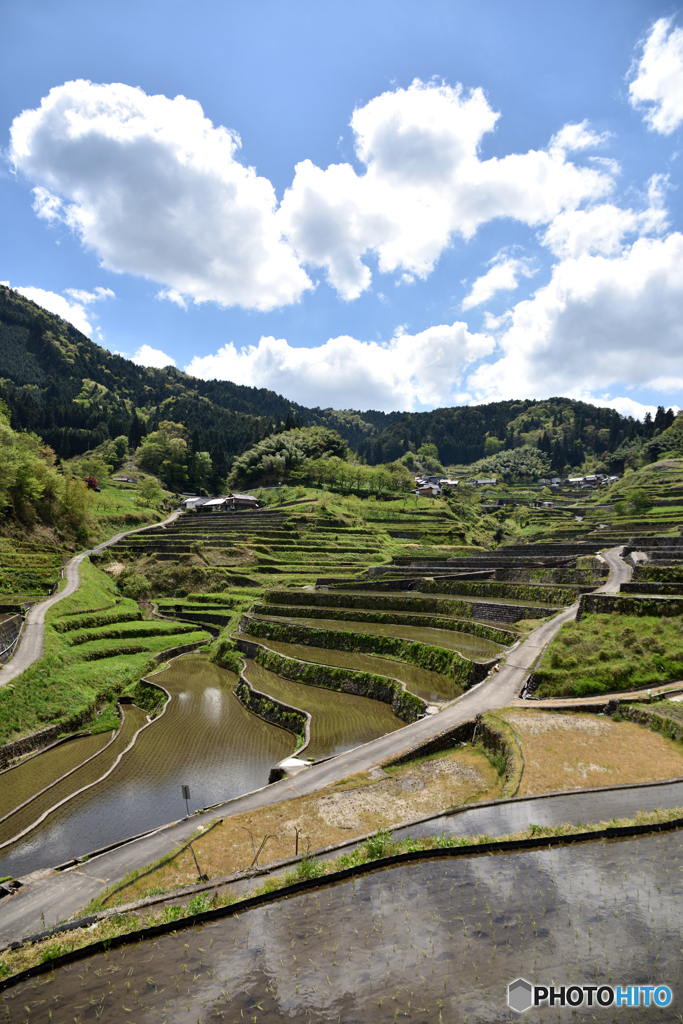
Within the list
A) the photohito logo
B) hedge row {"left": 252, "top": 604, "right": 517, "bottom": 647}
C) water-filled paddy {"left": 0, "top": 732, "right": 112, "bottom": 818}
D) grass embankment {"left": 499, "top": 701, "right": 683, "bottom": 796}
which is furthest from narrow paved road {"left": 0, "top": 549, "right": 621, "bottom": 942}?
the photohito logo

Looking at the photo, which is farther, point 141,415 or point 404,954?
point 141,415

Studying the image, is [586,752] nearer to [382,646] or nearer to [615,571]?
[382,646]

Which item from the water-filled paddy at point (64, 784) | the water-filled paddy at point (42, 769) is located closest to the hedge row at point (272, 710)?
the water-filled paddy at point (64, 784)

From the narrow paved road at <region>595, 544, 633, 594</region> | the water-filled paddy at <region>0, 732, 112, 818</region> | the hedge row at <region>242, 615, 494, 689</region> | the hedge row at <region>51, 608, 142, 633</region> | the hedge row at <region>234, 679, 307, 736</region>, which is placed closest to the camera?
the water-filled paddy at <region>0, 732, 112, 818</region>

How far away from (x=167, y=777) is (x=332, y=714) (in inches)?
305

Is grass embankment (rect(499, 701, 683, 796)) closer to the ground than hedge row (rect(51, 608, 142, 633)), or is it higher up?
higher up

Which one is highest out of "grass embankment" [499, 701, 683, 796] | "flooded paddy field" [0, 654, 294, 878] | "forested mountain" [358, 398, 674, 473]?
"forested mountain" [358, 398, 674, 473]

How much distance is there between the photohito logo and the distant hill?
119 meters

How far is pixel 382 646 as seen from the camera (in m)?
30.4

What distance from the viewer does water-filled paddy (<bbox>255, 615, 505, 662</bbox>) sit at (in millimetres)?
26766

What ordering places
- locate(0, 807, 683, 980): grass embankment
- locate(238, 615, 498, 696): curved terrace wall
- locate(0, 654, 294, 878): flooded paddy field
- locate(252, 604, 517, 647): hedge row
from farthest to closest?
locate(252, 604, 517, 647): hedge row, locate(238, 615, 498, 696): curved terrace wall, locate(0, 654, 294, 878): flooded paddy field, locate(0, 807, 683, 980): grass embankment

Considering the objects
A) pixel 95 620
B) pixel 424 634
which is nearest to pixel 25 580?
pixel 95 620

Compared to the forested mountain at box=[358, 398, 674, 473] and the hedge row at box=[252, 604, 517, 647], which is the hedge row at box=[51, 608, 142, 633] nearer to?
the hedge row at box=[252, 604, 517, 647]

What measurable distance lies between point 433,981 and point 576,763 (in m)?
9.71
